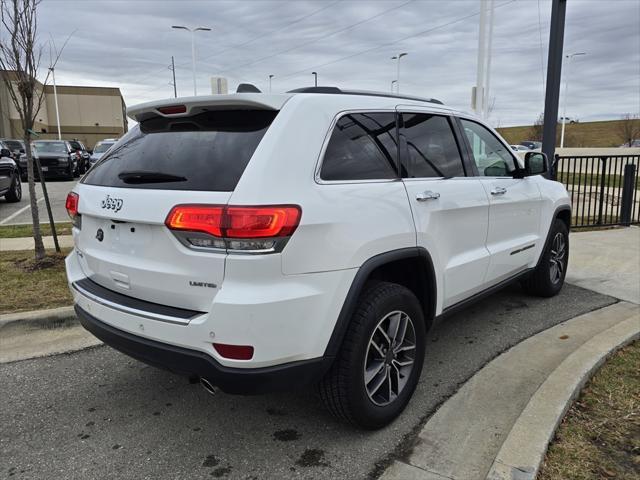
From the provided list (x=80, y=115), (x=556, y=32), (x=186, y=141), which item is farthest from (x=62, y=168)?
(x=80, y=115)

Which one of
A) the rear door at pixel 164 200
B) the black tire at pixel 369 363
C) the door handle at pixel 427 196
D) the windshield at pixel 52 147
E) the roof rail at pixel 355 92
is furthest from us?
the windshield at pixel 52 147

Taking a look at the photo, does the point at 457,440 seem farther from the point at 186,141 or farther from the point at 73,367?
the point at 73,367

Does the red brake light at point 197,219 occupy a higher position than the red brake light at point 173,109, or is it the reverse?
the red brake light at point 173,109

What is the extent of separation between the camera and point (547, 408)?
118 inches

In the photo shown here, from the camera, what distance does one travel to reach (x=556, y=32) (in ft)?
25.0

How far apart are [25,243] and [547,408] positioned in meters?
7.37

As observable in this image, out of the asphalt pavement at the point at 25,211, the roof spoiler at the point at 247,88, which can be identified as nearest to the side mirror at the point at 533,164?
the roof spoiler at the point at 247,88

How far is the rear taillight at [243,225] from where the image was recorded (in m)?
2.28

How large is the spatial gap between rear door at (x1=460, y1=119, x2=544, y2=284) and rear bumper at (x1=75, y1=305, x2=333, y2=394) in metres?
2.05

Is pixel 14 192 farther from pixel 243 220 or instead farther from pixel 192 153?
pixel 243 220

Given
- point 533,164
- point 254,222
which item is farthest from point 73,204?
point 533,164

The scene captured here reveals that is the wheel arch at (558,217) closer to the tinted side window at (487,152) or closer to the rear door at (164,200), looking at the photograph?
the tinted side window at (487,152)

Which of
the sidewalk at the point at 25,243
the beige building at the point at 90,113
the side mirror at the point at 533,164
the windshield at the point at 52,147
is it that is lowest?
the sidewalk at the point at 25,243

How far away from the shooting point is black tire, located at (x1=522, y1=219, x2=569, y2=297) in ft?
16.8
